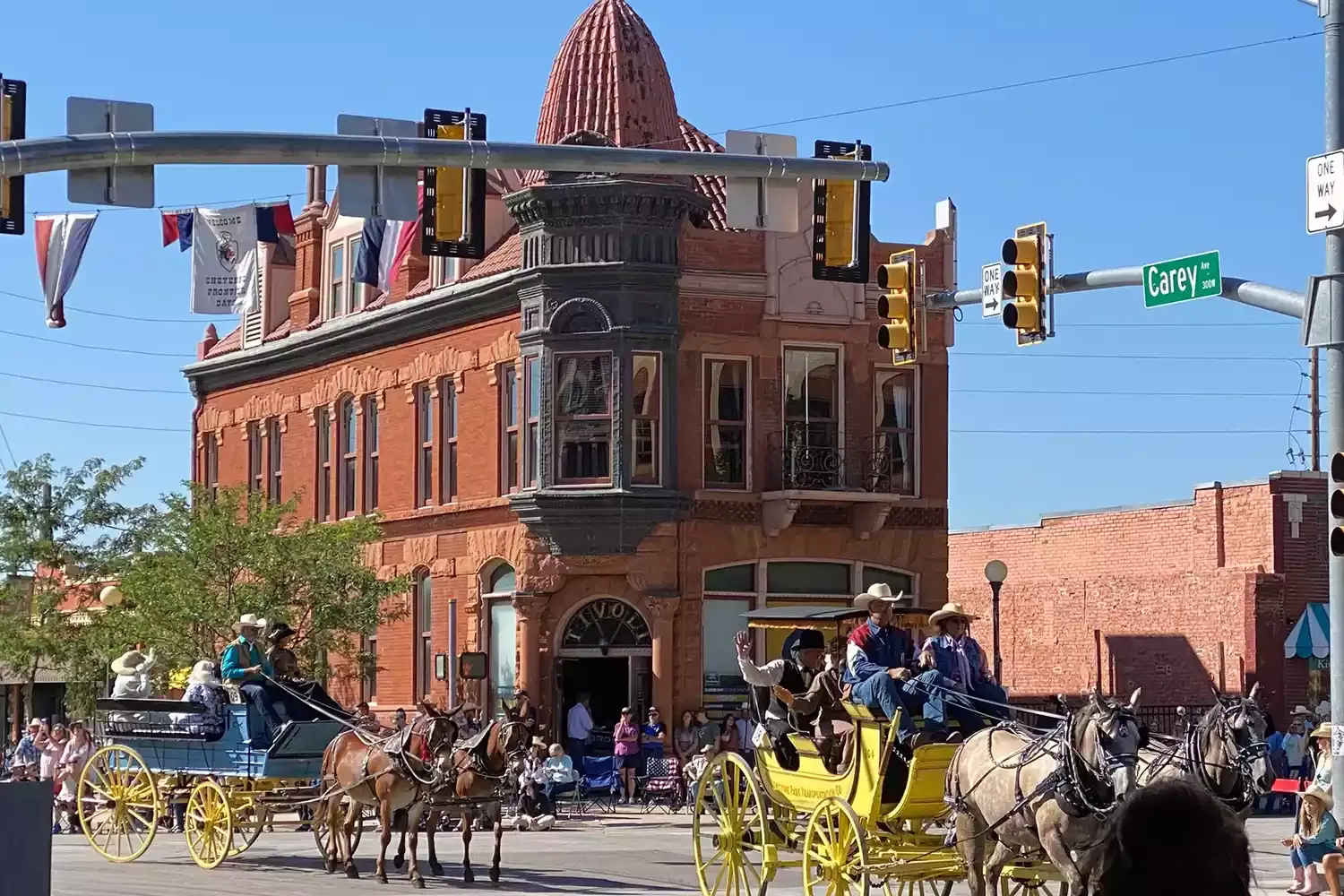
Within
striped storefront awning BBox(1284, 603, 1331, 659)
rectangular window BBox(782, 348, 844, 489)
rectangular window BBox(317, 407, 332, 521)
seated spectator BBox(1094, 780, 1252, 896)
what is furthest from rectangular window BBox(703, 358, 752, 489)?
seated spectator BBox(1094, 780, 1252, 896)

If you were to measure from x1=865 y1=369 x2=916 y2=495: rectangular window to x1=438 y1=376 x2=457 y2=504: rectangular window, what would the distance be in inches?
325

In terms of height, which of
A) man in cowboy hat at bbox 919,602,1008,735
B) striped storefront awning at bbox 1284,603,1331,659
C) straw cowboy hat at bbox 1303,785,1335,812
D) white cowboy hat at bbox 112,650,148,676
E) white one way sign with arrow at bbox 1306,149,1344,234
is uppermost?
white one way sign with arrow at bbox 1306,149,1344,234

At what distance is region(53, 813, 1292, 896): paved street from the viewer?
19516 mm

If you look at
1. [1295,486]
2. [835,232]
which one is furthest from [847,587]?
[835,232]

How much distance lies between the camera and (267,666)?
854 inches

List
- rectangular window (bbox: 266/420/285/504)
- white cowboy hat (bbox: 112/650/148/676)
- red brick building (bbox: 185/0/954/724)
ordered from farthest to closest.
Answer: rectangular window (bbox: 266/420/285/504) → red brick building (bbox: 185/0/954/724) → white cowboy hat (bbox: 112/650/148/676)

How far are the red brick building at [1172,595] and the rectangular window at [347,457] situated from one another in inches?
619

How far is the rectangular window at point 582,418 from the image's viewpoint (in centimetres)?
3603

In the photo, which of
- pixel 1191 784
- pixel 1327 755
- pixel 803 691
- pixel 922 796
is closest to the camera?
pixel 1191 784

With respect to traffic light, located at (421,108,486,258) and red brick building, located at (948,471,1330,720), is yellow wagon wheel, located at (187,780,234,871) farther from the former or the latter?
red brick building, located at (948,471,1330,720)

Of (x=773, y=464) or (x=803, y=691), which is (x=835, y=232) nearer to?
(x=803, y=691)

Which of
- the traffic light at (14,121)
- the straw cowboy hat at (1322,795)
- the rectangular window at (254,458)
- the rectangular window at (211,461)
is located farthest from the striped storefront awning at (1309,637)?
the traffic light at (14,121)

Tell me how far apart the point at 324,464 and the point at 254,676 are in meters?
23.0

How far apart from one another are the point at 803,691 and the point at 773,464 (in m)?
20.8
